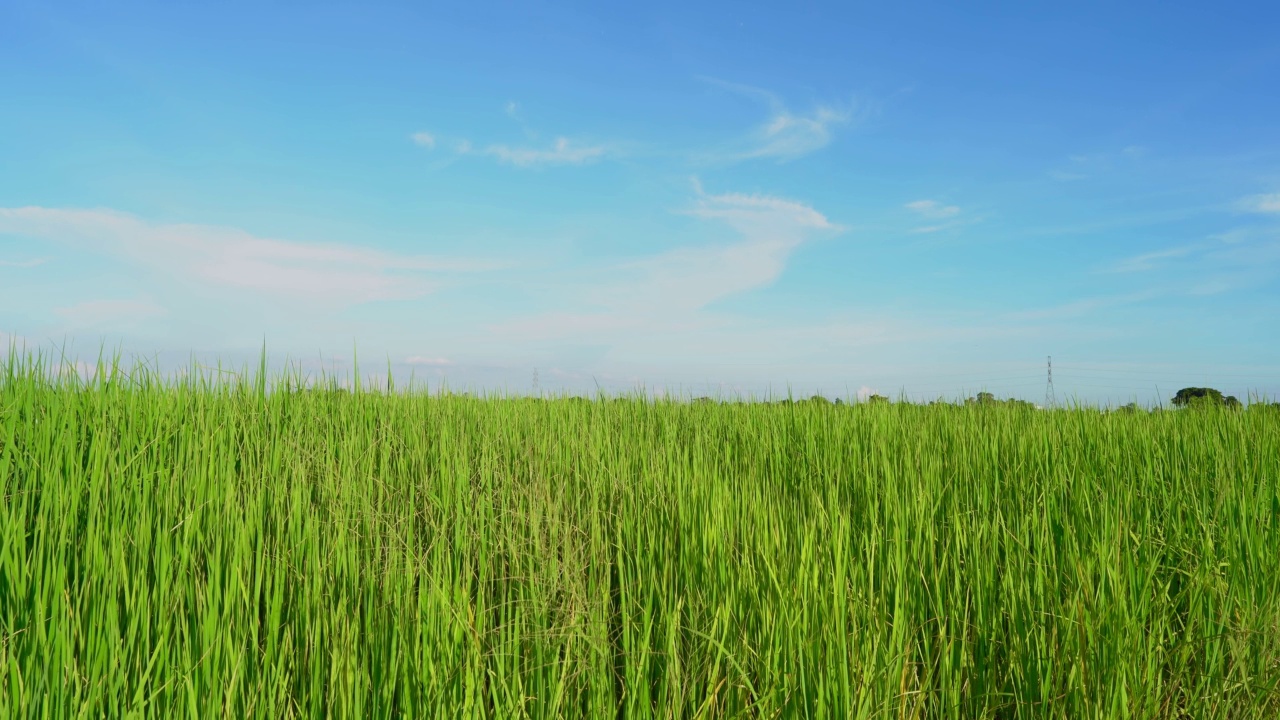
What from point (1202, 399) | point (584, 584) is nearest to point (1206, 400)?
point (1202, 399)

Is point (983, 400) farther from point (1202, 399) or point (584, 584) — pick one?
point (584, 584)

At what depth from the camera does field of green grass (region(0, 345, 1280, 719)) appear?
188cm

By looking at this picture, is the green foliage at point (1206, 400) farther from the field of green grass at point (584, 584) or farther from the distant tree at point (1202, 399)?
the field of green grass at point (584, 584)

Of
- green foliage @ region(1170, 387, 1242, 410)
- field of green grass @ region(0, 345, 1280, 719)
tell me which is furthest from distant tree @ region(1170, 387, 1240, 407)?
field of green grass @ region(0, 345, 1280, 719)

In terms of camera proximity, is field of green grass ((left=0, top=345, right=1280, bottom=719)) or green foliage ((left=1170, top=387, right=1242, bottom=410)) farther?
green foliage ((left=1170, top=387, right=1242, bottom=410))

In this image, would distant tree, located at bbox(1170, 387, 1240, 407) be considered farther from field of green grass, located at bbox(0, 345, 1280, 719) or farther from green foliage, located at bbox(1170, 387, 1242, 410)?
field of green grass, located at bbox(0, 345, 1280, 719)

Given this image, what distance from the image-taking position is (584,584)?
2633 mm

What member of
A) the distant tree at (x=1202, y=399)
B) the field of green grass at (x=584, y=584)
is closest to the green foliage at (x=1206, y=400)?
the distant tree at (x=1202, y=399)

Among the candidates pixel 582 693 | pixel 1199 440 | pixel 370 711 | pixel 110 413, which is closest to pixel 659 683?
pixel 582 693

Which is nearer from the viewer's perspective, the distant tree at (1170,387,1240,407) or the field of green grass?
the field of green grass

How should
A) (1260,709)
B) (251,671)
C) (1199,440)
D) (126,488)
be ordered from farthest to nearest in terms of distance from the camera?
(1199,440)
(126,488)
(1260,709)
(251,671)

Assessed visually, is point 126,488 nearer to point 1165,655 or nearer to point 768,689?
point 768,689

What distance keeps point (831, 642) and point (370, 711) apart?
Result: 4.03ft

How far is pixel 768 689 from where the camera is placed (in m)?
1.94
